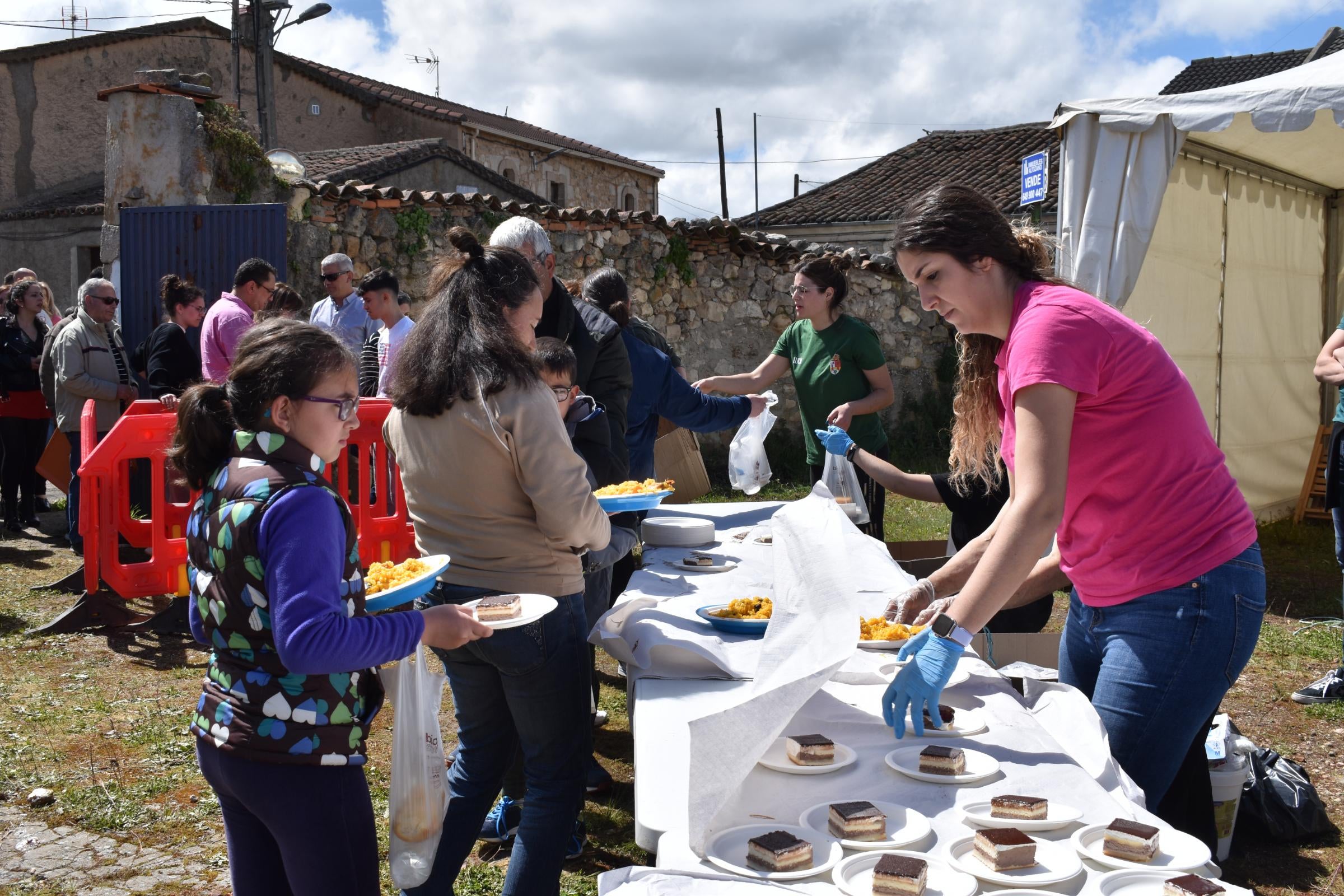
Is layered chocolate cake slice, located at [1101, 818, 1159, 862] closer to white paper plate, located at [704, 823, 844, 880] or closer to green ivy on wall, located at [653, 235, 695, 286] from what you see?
white paper plate, located at [704, 823, 844, 880]

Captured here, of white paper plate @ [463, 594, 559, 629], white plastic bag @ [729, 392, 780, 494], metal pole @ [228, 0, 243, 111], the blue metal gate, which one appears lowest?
white paper plate @ [463, 594, 559, 629]

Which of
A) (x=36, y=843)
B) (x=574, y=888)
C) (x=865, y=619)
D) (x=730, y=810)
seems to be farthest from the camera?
(x=36, y=843)

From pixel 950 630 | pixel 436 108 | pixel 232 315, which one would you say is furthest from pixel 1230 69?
pixel 950 630

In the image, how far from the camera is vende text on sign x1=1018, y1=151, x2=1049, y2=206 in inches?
292

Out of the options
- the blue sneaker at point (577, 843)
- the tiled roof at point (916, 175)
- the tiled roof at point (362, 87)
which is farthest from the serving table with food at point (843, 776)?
the tiled roof at point (362, 87)

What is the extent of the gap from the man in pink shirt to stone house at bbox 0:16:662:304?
42.9ft

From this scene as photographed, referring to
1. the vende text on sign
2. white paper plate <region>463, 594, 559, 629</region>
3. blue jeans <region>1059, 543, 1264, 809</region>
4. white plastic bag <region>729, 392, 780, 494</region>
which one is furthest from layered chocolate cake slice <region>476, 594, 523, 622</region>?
the vende text on sign

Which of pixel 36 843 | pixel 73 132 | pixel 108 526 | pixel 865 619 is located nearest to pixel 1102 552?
pixel 865 619

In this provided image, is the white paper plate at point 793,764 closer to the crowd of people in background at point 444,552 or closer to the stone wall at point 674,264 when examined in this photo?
the crowd of people in background at point 444,552

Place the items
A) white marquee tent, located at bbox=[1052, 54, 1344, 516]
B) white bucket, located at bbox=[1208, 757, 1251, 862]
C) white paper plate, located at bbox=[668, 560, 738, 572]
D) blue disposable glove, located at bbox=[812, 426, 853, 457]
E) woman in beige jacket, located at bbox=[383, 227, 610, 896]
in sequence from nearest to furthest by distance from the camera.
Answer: woman in beige jacket, located at bbox=[383, 227, 610, 896], white bucket, located at bbox=[1208, 757, 1251, 862], white paper plate, located at bbox=[668, 560, 738, 572], blue disposable glove, located at bbox=[812, 426, 853, 457], white marquee tent, located at bbox=[1052, 54, 1344, 516]

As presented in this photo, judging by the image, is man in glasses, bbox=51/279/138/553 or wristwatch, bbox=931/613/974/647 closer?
wristwatch, bbox=931/613/974/647

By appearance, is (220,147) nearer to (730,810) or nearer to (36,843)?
(36,843)

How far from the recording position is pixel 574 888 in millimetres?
2990

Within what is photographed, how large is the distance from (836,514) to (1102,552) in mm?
1237
